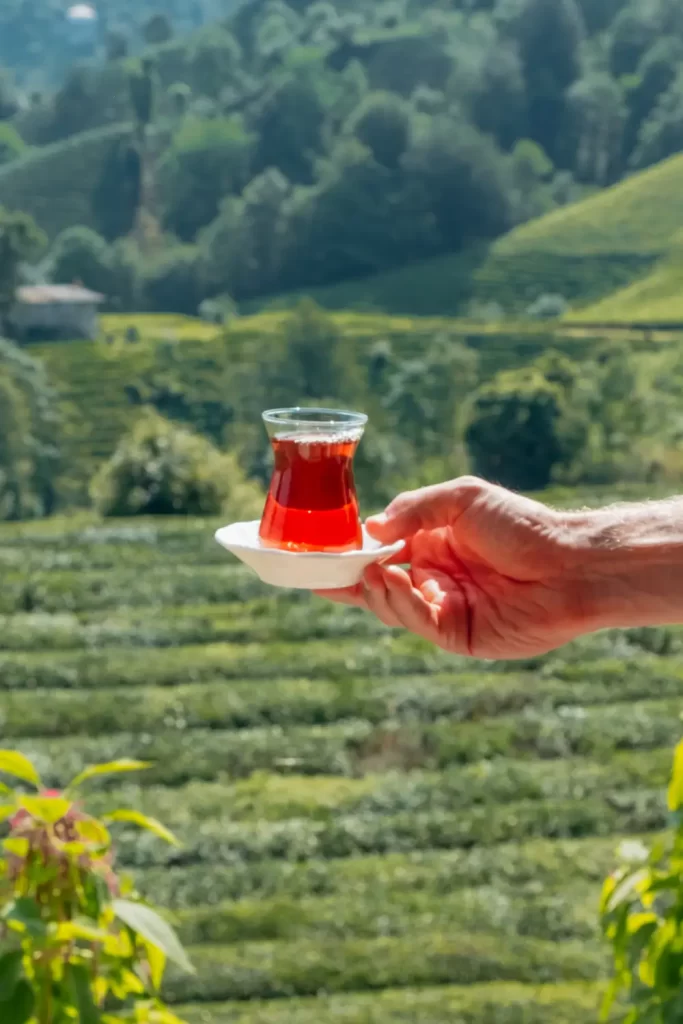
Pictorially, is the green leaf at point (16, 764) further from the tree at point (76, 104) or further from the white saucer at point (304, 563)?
the tree at point (76, 104)

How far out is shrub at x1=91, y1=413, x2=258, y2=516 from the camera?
9727mm

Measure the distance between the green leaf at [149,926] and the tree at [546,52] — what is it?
15931 mm

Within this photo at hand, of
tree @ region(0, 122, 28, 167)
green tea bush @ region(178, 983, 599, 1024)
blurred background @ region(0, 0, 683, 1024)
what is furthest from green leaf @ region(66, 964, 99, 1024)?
tree @ region(0, 122, 28, 167)

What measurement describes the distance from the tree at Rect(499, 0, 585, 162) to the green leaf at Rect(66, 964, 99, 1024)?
630 inches

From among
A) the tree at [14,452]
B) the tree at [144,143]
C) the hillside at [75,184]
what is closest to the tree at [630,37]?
the tree at [144,143]

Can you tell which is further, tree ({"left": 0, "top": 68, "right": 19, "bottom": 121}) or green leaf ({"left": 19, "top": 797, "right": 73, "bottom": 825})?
tree ({"left": 0, "top": 68, "right": 19, "bottom": 121})

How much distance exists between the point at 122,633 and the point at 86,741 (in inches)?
48.9

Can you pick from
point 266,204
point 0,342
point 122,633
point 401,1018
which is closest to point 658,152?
point 266,204

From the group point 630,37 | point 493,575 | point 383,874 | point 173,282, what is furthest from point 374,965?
point 630,37

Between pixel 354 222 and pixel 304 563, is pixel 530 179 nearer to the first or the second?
pixel 354 222

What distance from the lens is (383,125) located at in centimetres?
1606

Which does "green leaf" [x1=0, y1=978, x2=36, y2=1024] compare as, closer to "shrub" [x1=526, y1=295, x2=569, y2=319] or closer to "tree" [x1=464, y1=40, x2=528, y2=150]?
"shrub" [x1=526, y1=295, x2=569, y2=319]

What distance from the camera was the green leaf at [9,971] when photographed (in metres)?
0.99

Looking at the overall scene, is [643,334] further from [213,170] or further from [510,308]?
[213,170]
